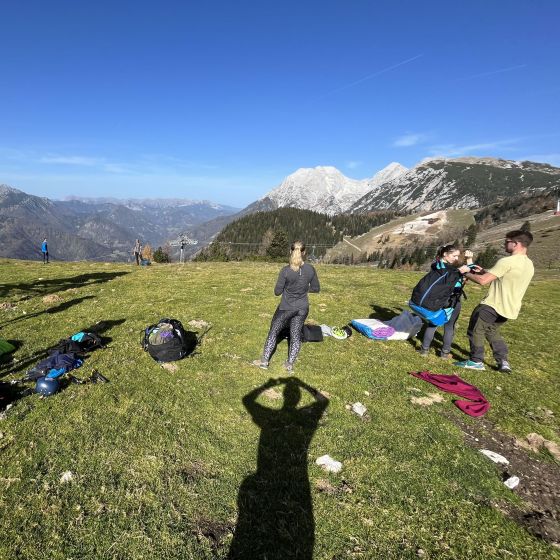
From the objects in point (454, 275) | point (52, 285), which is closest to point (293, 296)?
point (454, 275)

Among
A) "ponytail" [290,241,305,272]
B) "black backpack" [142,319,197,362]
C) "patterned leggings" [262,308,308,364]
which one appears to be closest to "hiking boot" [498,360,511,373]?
"patterned leggings" [262,308,308,364]

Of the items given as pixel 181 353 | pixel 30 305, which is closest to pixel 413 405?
pixel 181 353

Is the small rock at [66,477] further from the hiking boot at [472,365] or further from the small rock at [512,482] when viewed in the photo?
the hiking boot at [472,365]

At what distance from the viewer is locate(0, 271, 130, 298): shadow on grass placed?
68.2 feet

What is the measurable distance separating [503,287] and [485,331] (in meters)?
1.56

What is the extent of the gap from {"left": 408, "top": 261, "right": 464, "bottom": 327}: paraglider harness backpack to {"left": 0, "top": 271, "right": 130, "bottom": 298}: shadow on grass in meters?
20.4

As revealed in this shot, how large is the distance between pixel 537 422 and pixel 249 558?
7854mm

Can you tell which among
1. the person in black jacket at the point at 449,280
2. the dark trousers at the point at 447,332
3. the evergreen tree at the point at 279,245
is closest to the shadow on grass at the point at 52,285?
the dark trousers at the point at 447,332

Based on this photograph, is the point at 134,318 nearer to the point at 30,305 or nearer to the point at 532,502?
the point at 30,305

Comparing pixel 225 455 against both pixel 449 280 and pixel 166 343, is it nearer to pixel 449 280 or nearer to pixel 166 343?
pixel 166 343

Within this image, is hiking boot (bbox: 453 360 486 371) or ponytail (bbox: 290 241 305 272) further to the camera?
hiking boot (bbox: 453 360 486 371)

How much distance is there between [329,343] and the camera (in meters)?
13.2

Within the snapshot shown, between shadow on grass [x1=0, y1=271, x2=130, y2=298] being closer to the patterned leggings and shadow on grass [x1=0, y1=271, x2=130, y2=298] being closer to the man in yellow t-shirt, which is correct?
the patterned leggings

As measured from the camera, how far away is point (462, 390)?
977 centimetres
